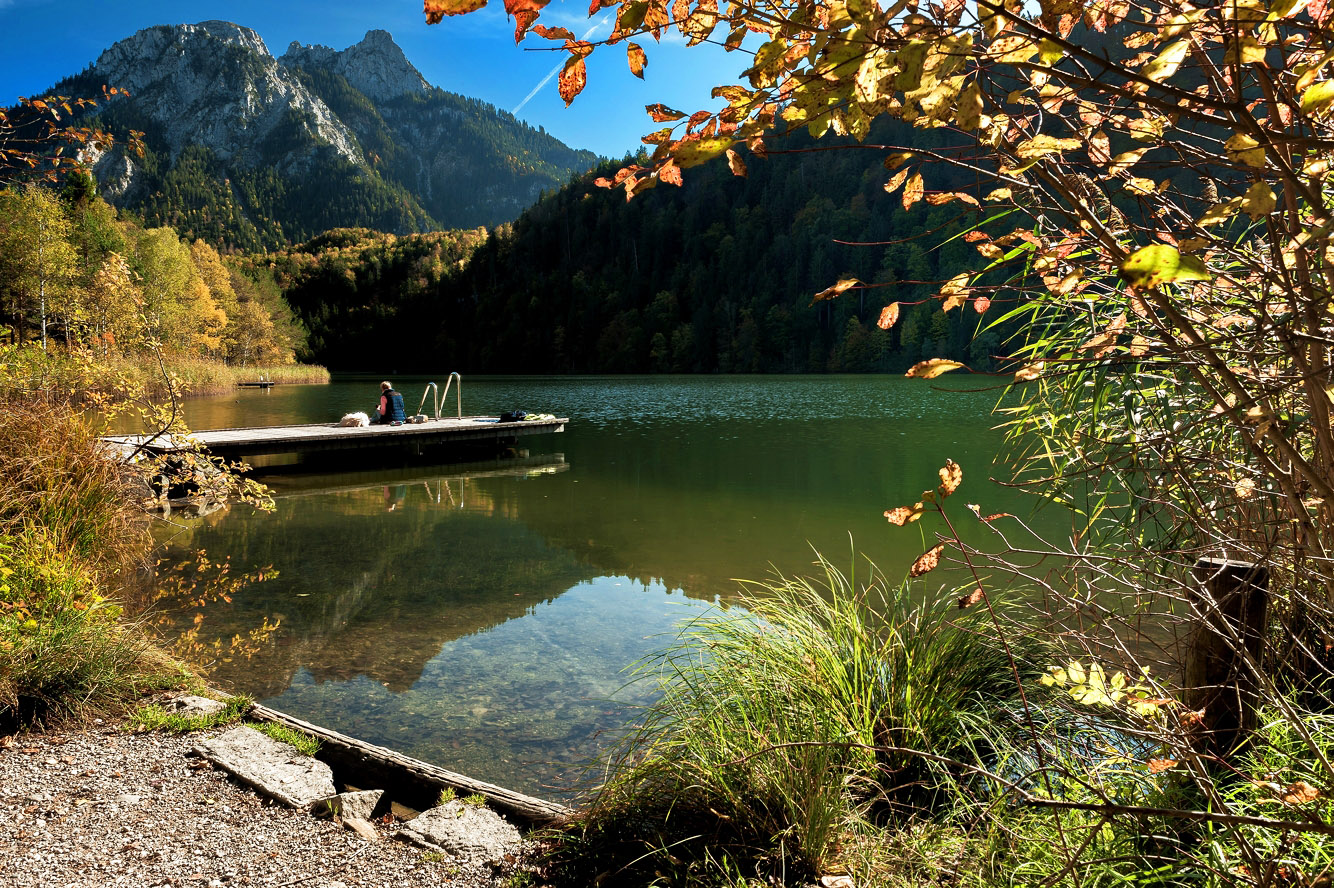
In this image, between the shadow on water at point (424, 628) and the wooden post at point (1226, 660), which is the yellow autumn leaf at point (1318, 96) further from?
the shadow on water at point (424, 628)

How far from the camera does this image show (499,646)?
18.9ft

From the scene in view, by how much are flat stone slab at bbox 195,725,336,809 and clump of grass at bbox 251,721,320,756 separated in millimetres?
55

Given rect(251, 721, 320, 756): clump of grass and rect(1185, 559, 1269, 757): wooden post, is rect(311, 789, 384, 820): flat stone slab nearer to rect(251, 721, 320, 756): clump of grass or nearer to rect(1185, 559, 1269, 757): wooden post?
rect(251, 721, 320, 756): clump of grass

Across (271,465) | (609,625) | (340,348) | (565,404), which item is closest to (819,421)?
(565,404)

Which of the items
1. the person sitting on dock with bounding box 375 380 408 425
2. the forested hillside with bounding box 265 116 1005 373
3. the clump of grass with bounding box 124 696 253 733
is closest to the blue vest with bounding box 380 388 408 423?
the person sitting on dock with bounding box 375 380 408 425

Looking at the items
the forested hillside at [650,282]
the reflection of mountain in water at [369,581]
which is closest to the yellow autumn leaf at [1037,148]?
the reflection of mountain in water at [369,581]

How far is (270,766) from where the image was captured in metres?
3.08

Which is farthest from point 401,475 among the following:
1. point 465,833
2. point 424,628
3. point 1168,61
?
point 1168,61

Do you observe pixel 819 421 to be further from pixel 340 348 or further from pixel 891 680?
pixel 340 348

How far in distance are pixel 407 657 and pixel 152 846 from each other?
3002 mm

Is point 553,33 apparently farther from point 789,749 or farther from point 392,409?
point 392,409

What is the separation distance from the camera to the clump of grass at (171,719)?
11.0 ft

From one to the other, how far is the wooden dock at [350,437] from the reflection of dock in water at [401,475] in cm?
50

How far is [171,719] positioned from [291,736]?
1.71ft
